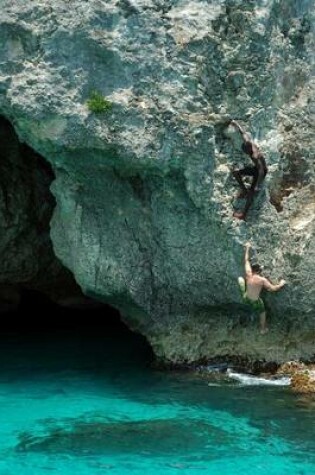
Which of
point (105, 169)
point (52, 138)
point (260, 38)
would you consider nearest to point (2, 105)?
point (52, 138)

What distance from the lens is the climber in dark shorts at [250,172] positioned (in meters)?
11.7

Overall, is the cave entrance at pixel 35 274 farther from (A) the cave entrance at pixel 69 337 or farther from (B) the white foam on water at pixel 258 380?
(B) the white foam on water at pixel 258 380

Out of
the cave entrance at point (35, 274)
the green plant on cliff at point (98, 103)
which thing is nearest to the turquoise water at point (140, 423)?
the cave entrance at point (35, 274)

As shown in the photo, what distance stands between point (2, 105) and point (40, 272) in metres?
5.84

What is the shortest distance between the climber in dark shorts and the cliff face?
0.14 m

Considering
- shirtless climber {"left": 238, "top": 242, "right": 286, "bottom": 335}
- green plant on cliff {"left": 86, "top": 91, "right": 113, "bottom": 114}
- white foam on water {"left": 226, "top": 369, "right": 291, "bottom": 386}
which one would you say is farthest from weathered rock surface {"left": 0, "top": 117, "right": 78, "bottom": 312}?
white foam on water {"left": 226, "top": 369, "right": 291, "bottom": 386}

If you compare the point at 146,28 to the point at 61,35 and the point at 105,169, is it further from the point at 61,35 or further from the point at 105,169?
the point at 105,169

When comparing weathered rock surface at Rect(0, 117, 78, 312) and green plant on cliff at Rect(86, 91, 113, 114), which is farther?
weathered rock surface at Rect(0, 117, 78, 312)

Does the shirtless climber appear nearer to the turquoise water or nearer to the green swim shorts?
the green swim shorts

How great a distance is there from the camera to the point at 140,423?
10.4 metres

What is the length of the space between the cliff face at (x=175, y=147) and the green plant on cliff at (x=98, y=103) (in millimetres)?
86

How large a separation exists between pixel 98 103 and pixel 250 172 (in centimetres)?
258

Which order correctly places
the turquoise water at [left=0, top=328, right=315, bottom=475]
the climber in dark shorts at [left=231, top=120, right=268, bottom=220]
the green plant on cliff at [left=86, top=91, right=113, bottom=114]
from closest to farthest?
the turquoise water at [left=0, top=328, right=315, bottom=475] < the green plant on cliff at [left=86, top=91, right=113, bottom=114] < the climber in dark shorts at [left=231, top=120, right=268, bottom=220]

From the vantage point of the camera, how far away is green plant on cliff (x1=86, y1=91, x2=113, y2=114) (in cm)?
1140
